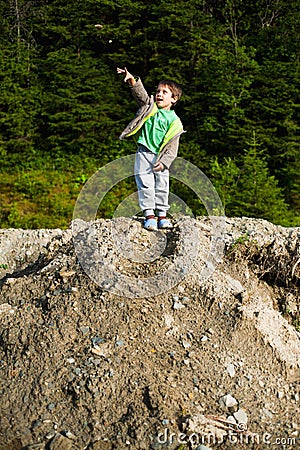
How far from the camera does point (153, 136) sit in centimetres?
458

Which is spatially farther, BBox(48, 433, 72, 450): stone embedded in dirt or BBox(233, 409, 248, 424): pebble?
BBox(233, 409, 248, 424): pebble

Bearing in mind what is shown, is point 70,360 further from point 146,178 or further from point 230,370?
point 146,178

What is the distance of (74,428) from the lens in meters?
3.36

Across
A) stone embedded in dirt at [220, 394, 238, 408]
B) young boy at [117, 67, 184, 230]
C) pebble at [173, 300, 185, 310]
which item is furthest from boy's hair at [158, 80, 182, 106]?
stone embedded in dirt at [220, 394, 238, 408]

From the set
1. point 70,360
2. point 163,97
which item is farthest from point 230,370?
point 163,97

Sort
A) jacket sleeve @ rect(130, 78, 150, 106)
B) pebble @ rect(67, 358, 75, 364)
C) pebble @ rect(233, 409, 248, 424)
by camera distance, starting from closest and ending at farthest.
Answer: pebble @ rect(233, 409, 248, 424) < pebble @ rect(67, 358, 75, 364) < jacket sleeve @ rect(130, 78, 150, 106)

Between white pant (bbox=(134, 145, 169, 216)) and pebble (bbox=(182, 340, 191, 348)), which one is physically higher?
white pant (bbox=(134, 145, 169, 216))

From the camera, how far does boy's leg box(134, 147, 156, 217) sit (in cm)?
461

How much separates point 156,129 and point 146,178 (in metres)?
0.42

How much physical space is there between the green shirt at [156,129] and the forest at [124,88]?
5840 mm

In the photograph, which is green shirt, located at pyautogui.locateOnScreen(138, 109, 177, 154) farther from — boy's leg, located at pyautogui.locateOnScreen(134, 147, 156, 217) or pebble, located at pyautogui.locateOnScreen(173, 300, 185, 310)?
pebble, located at pyautogui.locateOnScreen(173, 300, 185, 310)

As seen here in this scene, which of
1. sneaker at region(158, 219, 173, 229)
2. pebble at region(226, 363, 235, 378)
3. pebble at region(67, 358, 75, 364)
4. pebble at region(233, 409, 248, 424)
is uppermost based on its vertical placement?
sneaker at region(158, 219, 173, 229)

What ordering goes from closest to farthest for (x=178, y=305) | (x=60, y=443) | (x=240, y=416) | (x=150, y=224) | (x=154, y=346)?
(x=60, y=443) → (x=240, y=416) → (x=154, y=346) → (x=178, y=305) → (x=150, y=224)

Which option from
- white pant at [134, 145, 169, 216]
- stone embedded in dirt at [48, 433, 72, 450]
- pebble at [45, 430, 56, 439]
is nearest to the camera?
stone embedded in dirt at [48, 433, 72, 450]
